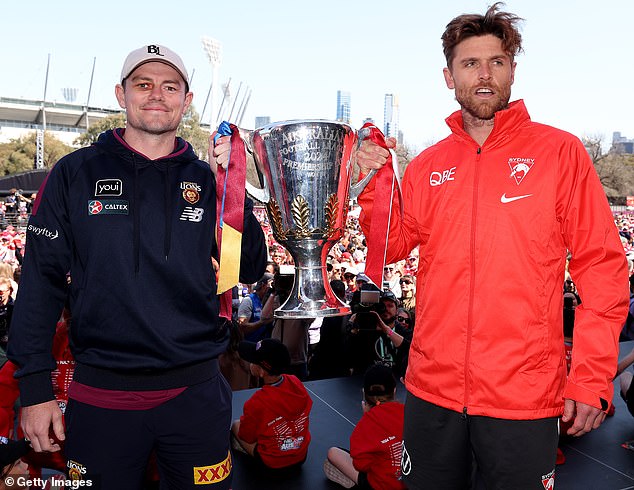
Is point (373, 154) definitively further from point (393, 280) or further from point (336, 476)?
point (393, 280)

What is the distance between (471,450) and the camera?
171 cm

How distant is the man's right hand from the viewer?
5.36 feet

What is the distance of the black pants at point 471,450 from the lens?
1.59 m

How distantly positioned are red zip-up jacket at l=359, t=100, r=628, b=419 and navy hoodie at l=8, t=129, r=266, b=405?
0.75m

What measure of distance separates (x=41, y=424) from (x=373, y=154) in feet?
4.28

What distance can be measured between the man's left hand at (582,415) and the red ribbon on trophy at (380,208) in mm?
683

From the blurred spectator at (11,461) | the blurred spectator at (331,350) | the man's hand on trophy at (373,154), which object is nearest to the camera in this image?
the man's hand on trophy at (373,154)

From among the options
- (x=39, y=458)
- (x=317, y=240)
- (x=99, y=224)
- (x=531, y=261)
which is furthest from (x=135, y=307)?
(x=39, y=458)

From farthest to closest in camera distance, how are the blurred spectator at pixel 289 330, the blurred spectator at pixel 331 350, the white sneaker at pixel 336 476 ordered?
1. the blurred spectator at pixel 331 350
2. the blurred spectator at pixel 289 330
3. the white sneaker at pixel 336 476

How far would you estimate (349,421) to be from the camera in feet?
15.1

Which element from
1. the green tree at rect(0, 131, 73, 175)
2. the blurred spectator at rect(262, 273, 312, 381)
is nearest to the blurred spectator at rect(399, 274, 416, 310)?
the blurred spectator at rect(262, 273, 312, 381)

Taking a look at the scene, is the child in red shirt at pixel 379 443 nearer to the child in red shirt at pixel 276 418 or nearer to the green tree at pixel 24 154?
Result: the child in red shirt at pixel 276 418

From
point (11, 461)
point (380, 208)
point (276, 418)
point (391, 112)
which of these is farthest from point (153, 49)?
point (391, 112)

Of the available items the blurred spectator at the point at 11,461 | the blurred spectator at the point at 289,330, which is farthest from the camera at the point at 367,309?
the blurred spectator at the point at 11,461
